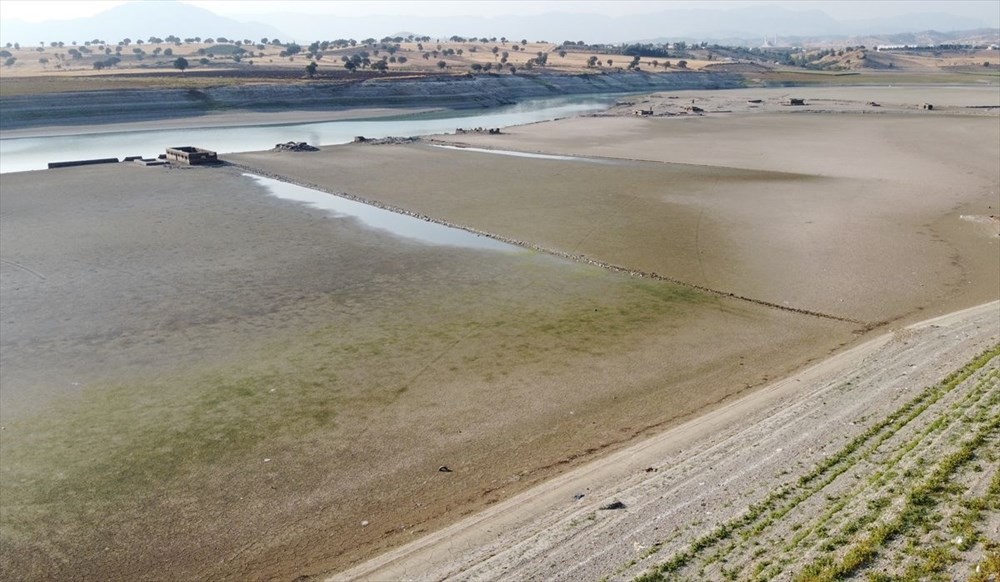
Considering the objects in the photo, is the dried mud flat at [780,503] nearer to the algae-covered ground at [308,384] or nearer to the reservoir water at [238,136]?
the algae-covered ground at [308,384]

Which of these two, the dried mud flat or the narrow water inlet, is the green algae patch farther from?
the narrow water inlet

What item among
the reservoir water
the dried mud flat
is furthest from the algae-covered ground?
the reservoir water

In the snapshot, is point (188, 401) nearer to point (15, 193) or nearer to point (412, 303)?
point (412, 303)

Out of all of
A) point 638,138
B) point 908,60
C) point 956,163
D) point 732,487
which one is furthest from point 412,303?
point 908,60

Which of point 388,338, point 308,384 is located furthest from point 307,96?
point 308,384

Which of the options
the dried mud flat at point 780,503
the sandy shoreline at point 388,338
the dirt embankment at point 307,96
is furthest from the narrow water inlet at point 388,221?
the dirt embankment at point 307,96
